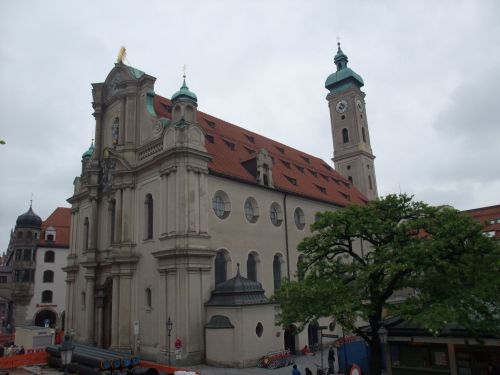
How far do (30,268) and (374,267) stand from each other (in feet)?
166

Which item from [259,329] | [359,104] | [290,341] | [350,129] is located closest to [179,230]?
[259,329]

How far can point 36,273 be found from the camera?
55062 mm

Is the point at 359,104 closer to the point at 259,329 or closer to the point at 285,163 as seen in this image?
the point at 285,163

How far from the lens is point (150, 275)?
2956 centimetres

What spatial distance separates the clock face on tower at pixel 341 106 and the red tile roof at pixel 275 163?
9.85m

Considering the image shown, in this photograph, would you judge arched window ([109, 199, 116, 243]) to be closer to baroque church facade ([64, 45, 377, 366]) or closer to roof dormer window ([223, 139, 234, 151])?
baroque church facade ([64, 45, 377, 366])

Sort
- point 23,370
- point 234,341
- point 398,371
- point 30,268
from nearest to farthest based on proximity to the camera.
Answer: point 398,371 < point 234,341 < point 23,370 < point 30,268

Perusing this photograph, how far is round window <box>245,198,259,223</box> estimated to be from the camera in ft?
106

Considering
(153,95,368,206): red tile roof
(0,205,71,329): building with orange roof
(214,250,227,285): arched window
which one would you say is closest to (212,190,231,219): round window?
(153,95,368,206): red tile roof

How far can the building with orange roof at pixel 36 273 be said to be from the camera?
176 ft

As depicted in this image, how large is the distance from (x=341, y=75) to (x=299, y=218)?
28.7 meters

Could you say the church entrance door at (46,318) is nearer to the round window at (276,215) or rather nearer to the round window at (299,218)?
the round window at (276,215)

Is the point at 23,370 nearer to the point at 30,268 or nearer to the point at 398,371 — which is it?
the point at 398,371

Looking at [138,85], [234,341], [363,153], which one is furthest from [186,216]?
[363,153]
